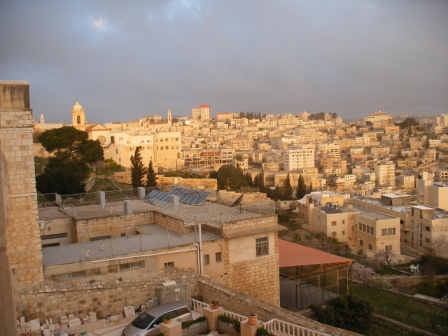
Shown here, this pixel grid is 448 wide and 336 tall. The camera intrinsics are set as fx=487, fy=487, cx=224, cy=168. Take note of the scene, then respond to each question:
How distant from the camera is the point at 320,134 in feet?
496

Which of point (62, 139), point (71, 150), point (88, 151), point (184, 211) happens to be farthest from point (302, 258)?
point (71, 150)

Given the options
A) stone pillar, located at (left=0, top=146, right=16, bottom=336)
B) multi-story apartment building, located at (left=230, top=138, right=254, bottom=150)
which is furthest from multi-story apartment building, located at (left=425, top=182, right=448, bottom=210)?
multi-story apartment building, located at (left=230, top=138, right=254, bottom=150)

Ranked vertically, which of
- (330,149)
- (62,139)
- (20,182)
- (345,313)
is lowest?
(345,313)

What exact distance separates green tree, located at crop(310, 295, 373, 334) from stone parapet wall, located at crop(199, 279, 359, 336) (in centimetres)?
455

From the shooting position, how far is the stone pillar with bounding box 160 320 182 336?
547 cm

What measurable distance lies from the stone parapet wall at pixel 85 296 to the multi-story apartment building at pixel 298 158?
84306 millimetres

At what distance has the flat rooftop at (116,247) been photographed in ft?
26.3

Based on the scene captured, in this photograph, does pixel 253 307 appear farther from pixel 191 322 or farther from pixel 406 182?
A: pixel 406 182

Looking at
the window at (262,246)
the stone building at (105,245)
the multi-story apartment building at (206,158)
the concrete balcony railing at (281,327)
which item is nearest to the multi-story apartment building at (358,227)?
the stone building at (105,245)

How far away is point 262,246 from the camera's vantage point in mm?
9828

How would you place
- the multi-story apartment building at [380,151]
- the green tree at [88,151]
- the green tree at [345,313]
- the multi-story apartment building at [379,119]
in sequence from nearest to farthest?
the green tree at [345,313] → the green tree at [88,151] → the multi-story apartment building at [380,151] → the multi-story apartment building at [379,119]

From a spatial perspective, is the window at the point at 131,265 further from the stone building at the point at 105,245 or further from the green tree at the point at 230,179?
the green tree at the point at 230,179

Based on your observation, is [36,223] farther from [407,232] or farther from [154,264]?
[407,232]

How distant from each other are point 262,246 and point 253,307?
3.42 metres
